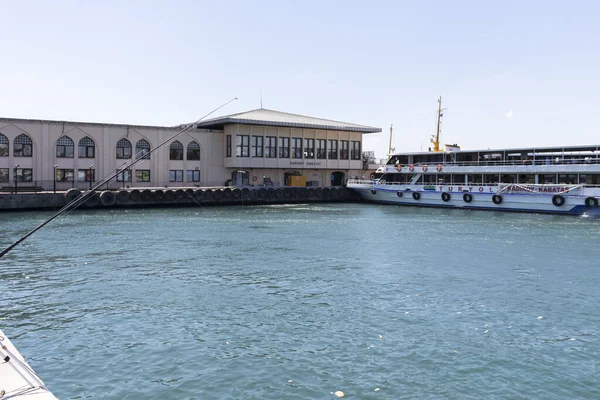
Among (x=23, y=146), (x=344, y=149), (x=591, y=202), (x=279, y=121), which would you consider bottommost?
(x=591, y=202)

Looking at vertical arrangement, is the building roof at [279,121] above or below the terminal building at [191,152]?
above

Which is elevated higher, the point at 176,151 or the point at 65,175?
the point at 176,151

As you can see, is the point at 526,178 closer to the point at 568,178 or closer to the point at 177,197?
the point at 568,178

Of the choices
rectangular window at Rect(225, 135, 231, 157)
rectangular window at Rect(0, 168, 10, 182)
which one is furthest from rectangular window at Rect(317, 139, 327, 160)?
rectangular window at Rect(0, 168, 10, 182)

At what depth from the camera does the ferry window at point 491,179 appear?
1920 inches

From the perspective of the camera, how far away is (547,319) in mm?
13484

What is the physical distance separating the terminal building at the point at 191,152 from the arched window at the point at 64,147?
81mm

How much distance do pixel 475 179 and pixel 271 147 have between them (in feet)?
68.9

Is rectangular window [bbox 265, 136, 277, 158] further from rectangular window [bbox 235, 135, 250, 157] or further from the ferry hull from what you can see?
the ferry hull

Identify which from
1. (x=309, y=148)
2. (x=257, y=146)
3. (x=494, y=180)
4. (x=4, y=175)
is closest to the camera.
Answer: (x=4, y=175)

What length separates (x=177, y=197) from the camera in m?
48.2

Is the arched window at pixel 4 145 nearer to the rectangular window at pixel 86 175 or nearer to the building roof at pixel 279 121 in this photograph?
the rectangular window at pixel 86 175

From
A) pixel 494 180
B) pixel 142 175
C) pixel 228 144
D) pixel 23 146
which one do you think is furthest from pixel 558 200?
pixel 23 146

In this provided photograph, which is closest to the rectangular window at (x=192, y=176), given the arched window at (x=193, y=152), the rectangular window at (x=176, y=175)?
the rectangular window at (x=176, y=175)
